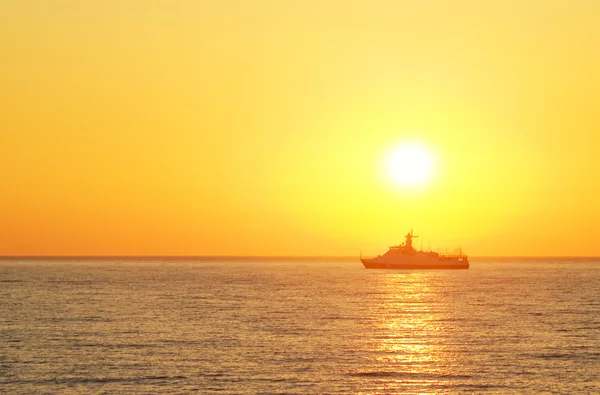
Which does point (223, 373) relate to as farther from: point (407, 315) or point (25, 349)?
point (407, 315)

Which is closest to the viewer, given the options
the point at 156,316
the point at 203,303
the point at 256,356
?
the point at 256,356

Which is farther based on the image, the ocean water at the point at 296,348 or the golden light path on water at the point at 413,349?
the golden light path on water at the point at 413,349

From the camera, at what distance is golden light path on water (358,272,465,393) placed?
158 ft

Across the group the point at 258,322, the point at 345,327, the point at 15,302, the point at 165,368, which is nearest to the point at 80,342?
the point at 165,368

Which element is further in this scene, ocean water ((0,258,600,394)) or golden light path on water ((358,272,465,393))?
golden light path on water ((358,272,465,393))

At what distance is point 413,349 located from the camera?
61.2 m

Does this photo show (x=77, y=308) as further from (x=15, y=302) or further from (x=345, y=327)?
(x=345, y=327)

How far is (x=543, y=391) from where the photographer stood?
45.5 metres

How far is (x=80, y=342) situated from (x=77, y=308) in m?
33.8

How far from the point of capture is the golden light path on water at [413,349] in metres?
48.3

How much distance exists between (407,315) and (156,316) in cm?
2947

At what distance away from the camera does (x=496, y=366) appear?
175 ft

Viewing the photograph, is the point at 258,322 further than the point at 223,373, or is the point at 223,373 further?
the point at 258,322

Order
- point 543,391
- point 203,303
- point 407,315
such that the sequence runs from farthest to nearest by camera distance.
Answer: point 203,303, point 407,315, point 543,391
